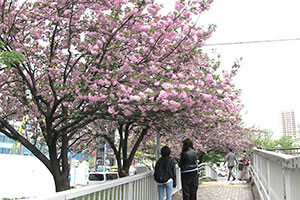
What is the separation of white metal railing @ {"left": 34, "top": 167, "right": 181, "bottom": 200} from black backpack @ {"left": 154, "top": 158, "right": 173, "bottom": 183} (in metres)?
0.27

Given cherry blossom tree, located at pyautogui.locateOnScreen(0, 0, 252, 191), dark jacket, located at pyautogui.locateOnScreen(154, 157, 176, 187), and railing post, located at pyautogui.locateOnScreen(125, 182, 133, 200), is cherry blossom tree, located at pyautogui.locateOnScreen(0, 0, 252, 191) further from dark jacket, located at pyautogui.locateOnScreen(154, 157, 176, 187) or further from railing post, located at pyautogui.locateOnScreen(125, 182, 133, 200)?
railing post, located at pyautogui.locateOnScreen(125, 182, 133, 200)

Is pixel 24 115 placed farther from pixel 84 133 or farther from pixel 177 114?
pixel 177 114

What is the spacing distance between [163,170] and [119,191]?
1.75 metres

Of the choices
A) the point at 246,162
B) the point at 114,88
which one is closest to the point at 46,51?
the point at 114,88

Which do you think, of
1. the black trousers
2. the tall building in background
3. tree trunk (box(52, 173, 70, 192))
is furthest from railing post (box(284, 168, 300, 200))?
the tall building in background

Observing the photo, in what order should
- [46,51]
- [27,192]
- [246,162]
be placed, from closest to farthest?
[46,51] < [246,162] < [27,192]

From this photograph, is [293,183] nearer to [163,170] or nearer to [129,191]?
[129,191]

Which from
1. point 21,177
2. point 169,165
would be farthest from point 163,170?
point 21,177

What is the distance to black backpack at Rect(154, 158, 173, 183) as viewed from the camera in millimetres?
6336

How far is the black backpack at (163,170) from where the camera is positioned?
634cm

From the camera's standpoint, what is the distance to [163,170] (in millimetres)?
6402

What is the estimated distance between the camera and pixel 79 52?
21.9 feet

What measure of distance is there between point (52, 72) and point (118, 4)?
195cm

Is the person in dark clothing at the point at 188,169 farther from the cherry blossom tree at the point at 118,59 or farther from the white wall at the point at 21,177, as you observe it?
the white wall at the point at 21,177
